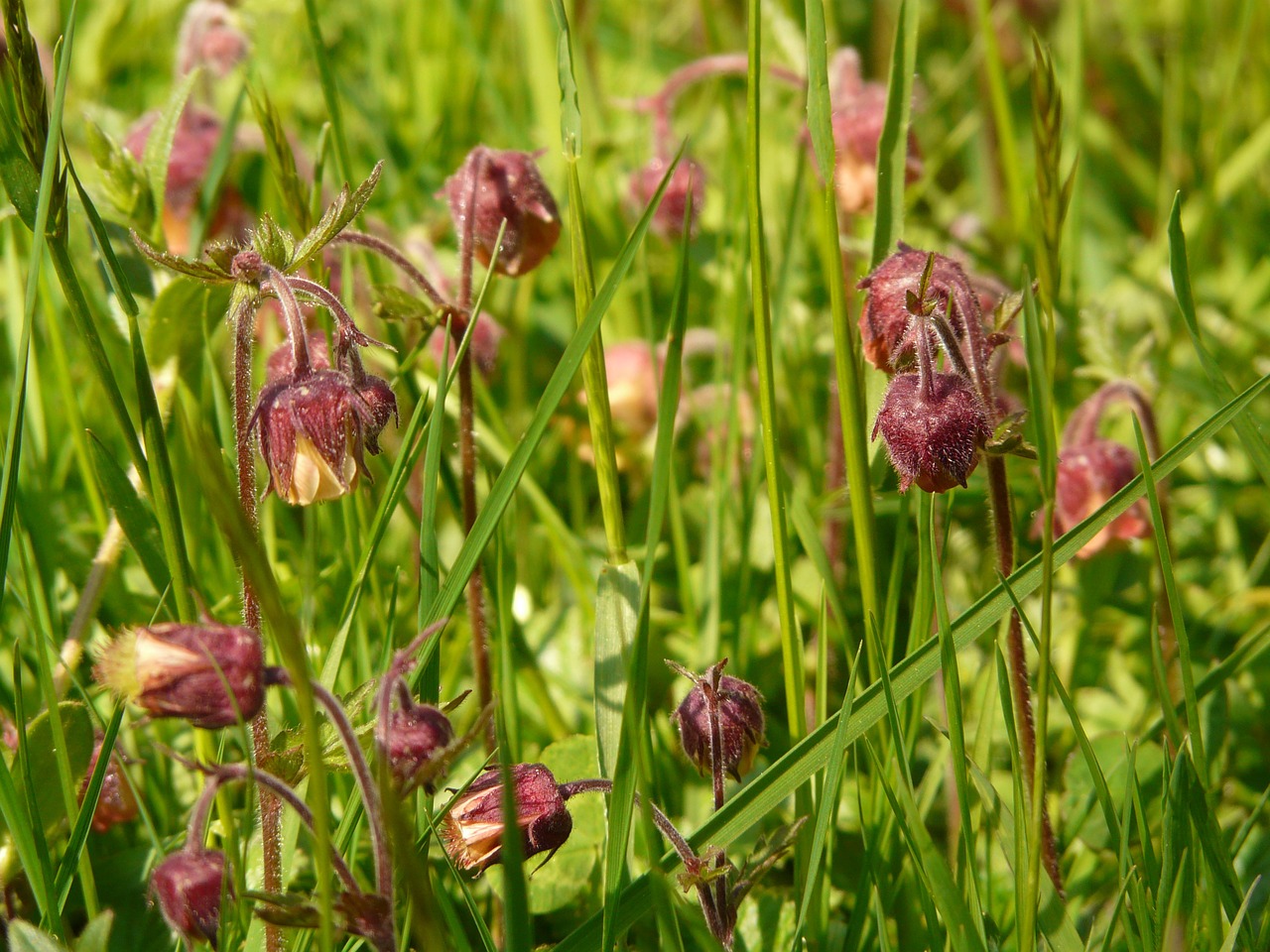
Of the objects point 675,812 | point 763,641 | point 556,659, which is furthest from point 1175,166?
point 675,812

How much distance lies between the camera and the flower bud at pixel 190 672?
1.02 meters

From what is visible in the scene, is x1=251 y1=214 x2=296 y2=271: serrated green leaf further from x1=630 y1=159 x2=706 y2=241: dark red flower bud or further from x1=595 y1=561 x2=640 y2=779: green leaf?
x1=630 y1=159 x2=706 y2=241: dark red flower bud

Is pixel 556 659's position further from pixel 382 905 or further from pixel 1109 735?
pixel 382 905

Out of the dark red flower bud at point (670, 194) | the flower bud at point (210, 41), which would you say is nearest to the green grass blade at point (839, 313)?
the dark red flower bud at point (670, 194)

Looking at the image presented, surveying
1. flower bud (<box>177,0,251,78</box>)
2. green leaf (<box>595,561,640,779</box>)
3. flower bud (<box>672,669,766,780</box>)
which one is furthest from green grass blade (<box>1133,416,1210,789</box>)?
flower bud (<box>177,0,251,78</box>)

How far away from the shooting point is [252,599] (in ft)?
4.27

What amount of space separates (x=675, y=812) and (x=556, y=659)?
20.6 inches

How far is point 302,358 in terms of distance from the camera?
1.29 m

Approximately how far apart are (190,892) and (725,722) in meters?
0.61

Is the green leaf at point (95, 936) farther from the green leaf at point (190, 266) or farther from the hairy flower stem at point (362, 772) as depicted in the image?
the green leaf at point (190, 266)

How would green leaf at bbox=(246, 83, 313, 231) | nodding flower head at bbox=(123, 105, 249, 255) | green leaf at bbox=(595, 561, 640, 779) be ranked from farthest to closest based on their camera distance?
nodding flower head at bbox=(123, 105, 249, 255) < green leaf at bbox=(246, 83, 313, 231) < green leaf at bbox=(595, 561, 640, 779)

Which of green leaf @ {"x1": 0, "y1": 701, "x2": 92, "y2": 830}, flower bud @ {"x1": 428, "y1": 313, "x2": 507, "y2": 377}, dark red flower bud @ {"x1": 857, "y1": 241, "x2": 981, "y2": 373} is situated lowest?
green leaf @ {"x1": 0, "y1": 701, "x2": 92, "y2": 830}

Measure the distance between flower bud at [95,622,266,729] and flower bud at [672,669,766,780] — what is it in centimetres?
55

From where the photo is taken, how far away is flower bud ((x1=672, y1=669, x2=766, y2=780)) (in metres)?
1.43
